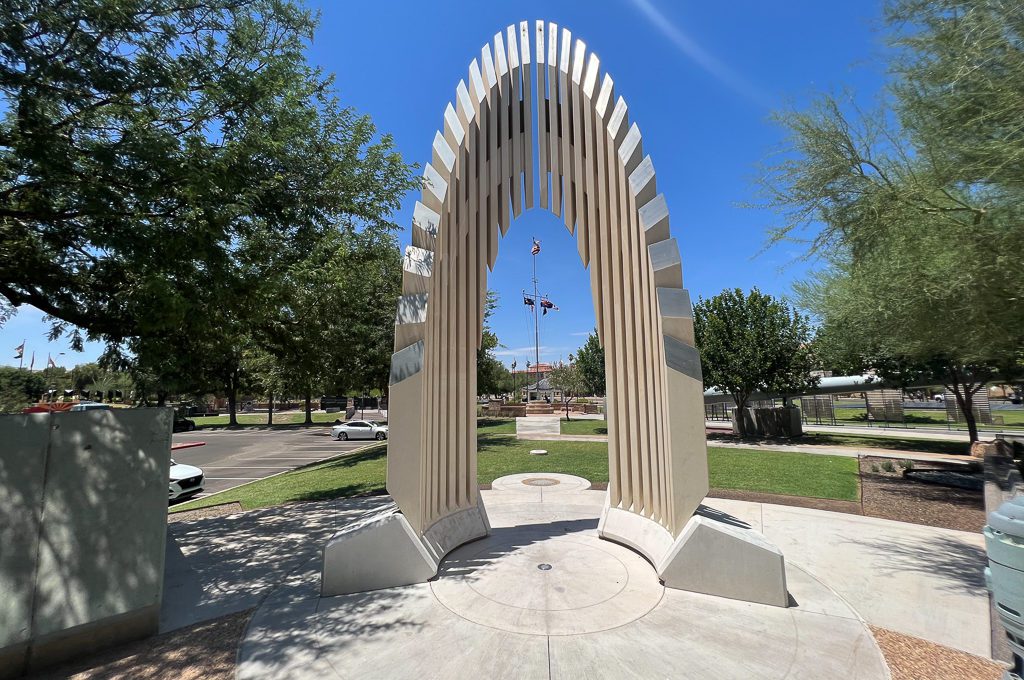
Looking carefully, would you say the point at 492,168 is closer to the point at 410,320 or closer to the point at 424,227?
the point at 424,227

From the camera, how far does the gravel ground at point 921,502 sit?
866 cm

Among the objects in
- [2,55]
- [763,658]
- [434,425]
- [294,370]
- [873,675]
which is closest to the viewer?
[873,675]

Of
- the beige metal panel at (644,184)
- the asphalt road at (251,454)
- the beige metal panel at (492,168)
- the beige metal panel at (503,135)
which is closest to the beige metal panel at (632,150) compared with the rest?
the beige metal panel at (644,184)

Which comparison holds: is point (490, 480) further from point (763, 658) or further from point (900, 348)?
point (900, 348)

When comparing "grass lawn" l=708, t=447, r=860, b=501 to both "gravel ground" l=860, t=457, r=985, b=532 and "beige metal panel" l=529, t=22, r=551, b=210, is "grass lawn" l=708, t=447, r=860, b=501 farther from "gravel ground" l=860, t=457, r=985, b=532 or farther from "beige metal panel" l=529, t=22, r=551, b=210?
"beige metal panel" l=529, t=22, r=551, b=210

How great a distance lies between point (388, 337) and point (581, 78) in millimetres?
16220

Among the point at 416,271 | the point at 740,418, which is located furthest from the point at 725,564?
the point at 740,418

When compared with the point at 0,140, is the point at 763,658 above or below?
below

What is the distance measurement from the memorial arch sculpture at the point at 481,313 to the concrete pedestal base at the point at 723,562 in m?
0.03

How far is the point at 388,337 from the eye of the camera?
21.1 meters

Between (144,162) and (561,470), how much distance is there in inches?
503

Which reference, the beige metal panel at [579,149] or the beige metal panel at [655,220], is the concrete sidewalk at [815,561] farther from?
the beige metal panel at [579,149]

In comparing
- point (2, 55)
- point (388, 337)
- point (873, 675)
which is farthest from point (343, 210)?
point (388, 337)

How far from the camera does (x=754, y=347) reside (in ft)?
75.0
